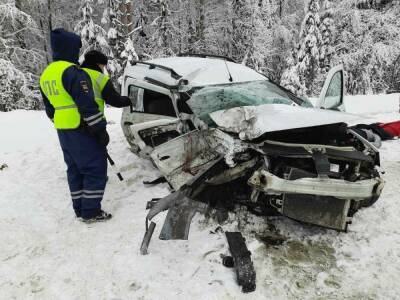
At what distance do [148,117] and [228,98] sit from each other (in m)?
1.35

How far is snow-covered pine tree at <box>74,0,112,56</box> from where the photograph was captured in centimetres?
1572

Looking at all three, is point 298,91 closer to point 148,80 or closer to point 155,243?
point 148,80

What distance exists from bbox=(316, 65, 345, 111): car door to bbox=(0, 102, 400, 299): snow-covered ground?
116cm

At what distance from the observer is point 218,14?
18.2 m

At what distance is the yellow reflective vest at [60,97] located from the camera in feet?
11.1

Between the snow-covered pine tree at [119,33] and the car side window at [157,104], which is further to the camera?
the snow-covered pine tree at [119,33]

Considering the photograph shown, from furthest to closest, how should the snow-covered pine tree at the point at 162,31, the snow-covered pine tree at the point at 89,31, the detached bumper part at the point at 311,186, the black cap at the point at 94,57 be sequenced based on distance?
the snow-covered pine tree at the point at 162,31 < the snow-covered pine tree at the point at 89,31 < the black cap at the point at 94,57 < the detached bumper part at the point at 311,186

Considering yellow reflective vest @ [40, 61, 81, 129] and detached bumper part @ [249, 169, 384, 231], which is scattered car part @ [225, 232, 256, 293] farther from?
yellow reflective vest @ [40, 61, 81, 129]

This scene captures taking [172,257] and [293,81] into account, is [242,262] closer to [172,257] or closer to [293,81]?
[172,257]

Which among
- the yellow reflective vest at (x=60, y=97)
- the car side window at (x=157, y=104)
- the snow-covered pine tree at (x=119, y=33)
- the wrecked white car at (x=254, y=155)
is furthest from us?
the snow-covered pine tree at (x=119, y=33)

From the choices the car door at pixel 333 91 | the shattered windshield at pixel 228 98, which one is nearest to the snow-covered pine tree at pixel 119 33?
the shattered windshield at pixel 228 98

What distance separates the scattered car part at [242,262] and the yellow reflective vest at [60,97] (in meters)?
1.92

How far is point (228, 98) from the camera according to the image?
12.0ft

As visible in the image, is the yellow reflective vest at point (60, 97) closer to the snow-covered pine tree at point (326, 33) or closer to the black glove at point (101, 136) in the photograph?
the black glove at point (101, 136)
